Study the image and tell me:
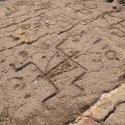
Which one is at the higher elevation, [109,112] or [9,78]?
[109,112]

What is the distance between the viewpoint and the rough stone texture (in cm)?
212

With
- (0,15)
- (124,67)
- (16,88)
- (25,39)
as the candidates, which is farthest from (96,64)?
(0,15)

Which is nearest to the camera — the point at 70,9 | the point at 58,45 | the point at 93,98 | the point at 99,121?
the point at 99,121

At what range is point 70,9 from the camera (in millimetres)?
3660

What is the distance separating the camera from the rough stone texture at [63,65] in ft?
6.96

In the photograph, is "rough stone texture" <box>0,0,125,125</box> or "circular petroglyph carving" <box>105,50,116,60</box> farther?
"circular petroglyph carving" <box>105,50,116,60</box>

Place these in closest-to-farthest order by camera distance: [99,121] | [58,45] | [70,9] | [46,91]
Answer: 1. [99,121]
2. [46,91]
3. [58,45]
4. [70,9]

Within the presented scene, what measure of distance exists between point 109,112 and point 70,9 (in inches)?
77.7

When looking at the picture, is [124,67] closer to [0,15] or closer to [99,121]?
[99,121]

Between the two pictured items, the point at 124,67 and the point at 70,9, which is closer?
the point at 124,67

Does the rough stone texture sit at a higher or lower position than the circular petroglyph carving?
lower

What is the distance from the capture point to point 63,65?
261 centimetres

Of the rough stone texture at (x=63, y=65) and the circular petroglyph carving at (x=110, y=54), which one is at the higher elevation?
the circular petroglyph carving at (x=110, y=54)

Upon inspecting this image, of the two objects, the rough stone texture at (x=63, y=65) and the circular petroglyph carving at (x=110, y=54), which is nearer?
the rough stone texture at (x=63, y=65)
